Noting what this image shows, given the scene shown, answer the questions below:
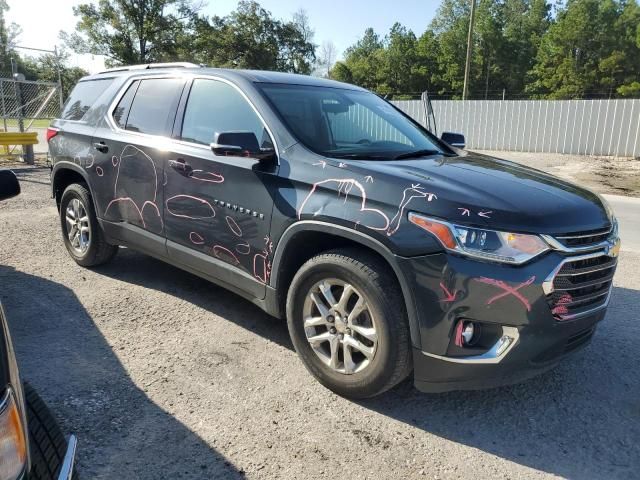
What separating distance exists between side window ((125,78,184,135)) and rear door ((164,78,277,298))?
0.15m

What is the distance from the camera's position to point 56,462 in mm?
1532

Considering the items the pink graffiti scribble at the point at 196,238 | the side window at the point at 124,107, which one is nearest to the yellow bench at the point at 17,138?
the side window at the point at 124,107

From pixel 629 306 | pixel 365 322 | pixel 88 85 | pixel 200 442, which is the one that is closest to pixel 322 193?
pixel 365 322

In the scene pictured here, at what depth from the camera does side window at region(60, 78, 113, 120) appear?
502 cm

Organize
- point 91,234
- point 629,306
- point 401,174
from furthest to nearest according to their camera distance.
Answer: point 91,234 → point 629,306 → point 401,174

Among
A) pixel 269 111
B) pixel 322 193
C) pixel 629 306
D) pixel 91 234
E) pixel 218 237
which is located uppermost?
pixel 269 111

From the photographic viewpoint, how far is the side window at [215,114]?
3.52m

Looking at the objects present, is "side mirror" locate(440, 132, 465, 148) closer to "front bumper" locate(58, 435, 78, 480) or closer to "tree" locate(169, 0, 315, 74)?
"front bumper" locate(58, 435, 78, 480)

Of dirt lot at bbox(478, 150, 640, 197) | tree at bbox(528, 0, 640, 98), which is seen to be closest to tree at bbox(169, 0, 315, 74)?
tree at bbox(528, 0, 640, 98)

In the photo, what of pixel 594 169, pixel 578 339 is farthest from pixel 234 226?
pixel 594 169

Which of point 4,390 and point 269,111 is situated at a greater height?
point 269,111

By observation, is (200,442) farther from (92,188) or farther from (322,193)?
(92,188)

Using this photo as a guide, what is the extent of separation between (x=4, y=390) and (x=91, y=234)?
3795mm

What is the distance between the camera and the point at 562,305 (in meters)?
2.60
